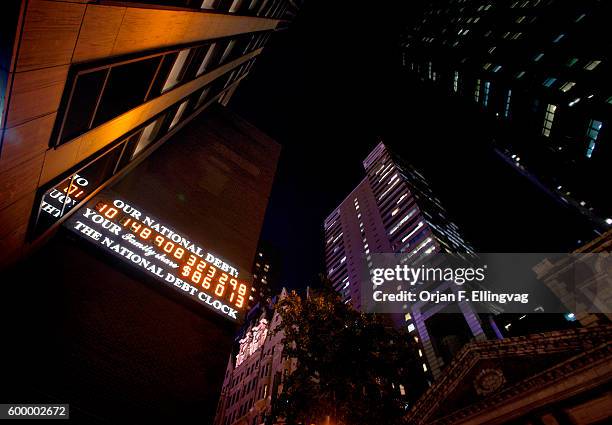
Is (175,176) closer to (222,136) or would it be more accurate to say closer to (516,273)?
(222,136)

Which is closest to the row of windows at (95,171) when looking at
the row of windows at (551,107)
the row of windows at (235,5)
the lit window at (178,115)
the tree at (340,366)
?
the lit window at (178,115)

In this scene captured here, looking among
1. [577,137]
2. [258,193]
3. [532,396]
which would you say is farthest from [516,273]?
[258,193]

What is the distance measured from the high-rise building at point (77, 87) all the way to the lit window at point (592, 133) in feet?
184

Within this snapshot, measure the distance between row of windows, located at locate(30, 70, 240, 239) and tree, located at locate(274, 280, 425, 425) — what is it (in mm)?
11679

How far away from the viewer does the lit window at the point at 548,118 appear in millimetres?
50981

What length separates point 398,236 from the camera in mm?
85125

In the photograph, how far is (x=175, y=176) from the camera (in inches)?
656

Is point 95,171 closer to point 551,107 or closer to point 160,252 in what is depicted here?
point 160,252

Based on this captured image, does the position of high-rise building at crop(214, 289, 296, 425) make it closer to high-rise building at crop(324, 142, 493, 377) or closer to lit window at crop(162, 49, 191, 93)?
high-rise building at crop(324, 142, 493, 377)

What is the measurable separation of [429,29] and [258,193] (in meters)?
88.5

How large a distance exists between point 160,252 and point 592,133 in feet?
202

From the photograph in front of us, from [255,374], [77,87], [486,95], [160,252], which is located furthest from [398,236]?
[77,87]

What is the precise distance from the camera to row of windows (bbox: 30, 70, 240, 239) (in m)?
8.84

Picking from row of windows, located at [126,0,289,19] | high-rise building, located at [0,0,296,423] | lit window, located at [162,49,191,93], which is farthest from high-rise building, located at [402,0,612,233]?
lit window, located at [162,49,191,93]
